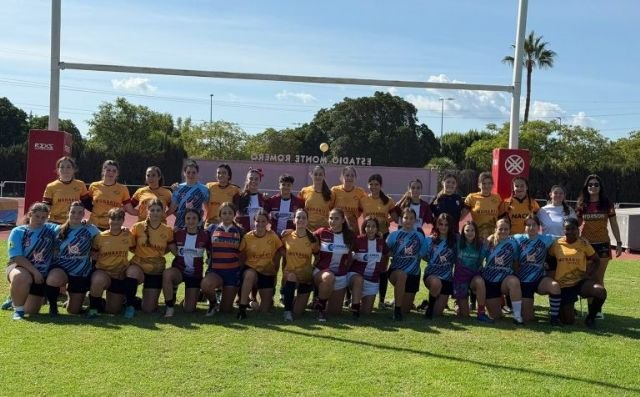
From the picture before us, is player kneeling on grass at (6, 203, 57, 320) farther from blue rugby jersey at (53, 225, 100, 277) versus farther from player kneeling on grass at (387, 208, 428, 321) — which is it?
player kneeling on grass at (387, 208, 428, 321)

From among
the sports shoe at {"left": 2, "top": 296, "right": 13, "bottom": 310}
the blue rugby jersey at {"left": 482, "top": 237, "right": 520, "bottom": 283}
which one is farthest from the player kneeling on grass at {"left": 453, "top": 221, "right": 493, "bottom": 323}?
the sports shoe at {"left": 2, "top": 296, "right": 13, "bottom": 310}

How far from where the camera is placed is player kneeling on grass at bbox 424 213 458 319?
6727mm

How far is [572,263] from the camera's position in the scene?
261 inches

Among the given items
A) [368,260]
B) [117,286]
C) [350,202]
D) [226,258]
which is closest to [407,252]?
[368,260]

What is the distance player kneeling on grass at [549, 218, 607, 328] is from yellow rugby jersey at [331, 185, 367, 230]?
216 centimetres

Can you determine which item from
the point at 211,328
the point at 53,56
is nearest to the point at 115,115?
the point at 53,56

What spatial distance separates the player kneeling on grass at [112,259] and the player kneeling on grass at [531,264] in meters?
4.13

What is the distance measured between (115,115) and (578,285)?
47440mm

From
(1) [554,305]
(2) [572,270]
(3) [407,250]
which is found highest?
(3) [407,250]

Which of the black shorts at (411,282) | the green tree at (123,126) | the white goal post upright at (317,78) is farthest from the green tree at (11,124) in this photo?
the black shorts at (411,282)

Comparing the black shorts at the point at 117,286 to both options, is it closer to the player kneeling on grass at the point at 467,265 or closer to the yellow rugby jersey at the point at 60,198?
the yellow rugby jersey at the point at 60,198

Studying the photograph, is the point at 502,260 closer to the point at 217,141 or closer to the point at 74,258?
the point at 74,258

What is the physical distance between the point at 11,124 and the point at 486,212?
169 feet

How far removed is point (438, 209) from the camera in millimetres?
7191
